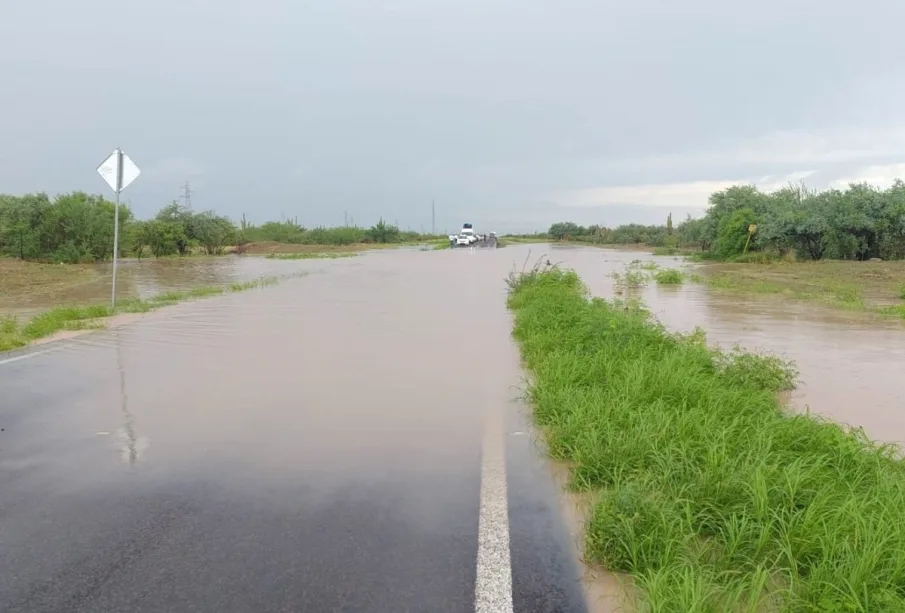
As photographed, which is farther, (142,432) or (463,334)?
(463,334)

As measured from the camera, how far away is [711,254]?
40438 mm

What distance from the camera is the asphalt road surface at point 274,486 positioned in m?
2.96

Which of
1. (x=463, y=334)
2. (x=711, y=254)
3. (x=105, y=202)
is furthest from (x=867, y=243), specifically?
(x=105, y=202)

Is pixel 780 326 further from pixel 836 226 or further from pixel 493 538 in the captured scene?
pixel 836 226

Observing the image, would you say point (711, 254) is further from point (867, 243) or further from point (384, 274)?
point (384, 274)

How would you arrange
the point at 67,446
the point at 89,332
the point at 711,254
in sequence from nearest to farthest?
the point at 67,446
the point at 89,332
the point at 711,254

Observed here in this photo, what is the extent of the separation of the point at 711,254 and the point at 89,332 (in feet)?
125

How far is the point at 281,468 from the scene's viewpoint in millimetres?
4477

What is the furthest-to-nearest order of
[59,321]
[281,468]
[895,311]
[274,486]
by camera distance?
[895,311]
[59,321]
[281,468]
[274,486]

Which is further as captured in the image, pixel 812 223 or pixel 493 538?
pixel 812 223

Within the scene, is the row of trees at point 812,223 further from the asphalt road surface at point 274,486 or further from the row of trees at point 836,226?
the asphalt road surface at point 274,486

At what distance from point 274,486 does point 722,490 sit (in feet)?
9.46

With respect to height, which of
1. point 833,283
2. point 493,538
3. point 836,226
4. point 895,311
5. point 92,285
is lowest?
point 493,538

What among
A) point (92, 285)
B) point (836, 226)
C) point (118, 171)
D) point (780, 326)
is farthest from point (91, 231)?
point (836, 226)
